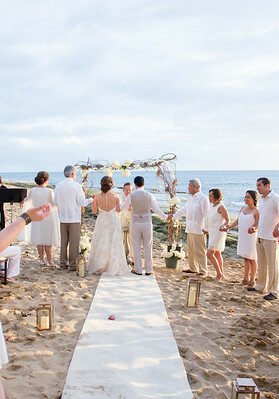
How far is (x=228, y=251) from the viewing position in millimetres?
11953

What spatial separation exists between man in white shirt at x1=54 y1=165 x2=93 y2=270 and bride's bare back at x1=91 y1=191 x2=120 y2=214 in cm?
16

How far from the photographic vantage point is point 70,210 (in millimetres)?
7387

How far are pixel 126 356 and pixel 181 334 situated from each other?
0.96m

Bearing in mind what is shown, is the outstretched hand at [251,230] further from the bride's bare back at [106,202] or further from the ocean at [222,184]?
the ocean at [222,184]

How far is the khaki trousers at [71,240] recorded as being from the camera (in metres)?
7.51

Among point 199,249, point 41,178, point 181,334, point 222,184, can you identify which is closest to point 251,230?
point 199,249

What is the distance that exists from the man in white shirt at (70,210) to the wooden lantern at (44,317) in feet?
10.3

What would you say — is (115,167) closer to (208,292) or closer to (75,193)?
(75,193)

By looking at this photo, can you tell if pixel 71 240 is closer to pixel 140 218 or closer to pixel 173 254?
pixel 140 218

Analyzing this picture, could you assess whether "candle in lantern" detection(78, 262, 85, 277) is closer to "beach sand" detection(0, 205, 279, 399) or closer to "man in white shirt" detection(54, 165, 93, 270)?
"beach sand" detection(0, 205, 279, 399)

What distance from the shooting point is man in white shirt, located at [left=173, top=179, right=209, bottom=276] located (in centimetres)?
748

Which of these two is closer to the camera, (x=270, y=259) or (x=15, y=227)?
(x=15, y=227)

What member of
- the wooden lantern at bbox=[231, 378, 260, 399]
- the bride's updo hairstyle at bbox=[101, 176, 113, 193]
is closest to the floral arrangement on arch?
the bride's updo hairstyle at bbox=[101, 176, 113, 193]

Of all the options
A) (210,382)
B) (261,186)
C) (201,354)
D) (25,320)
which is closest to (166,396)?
(210,382)
